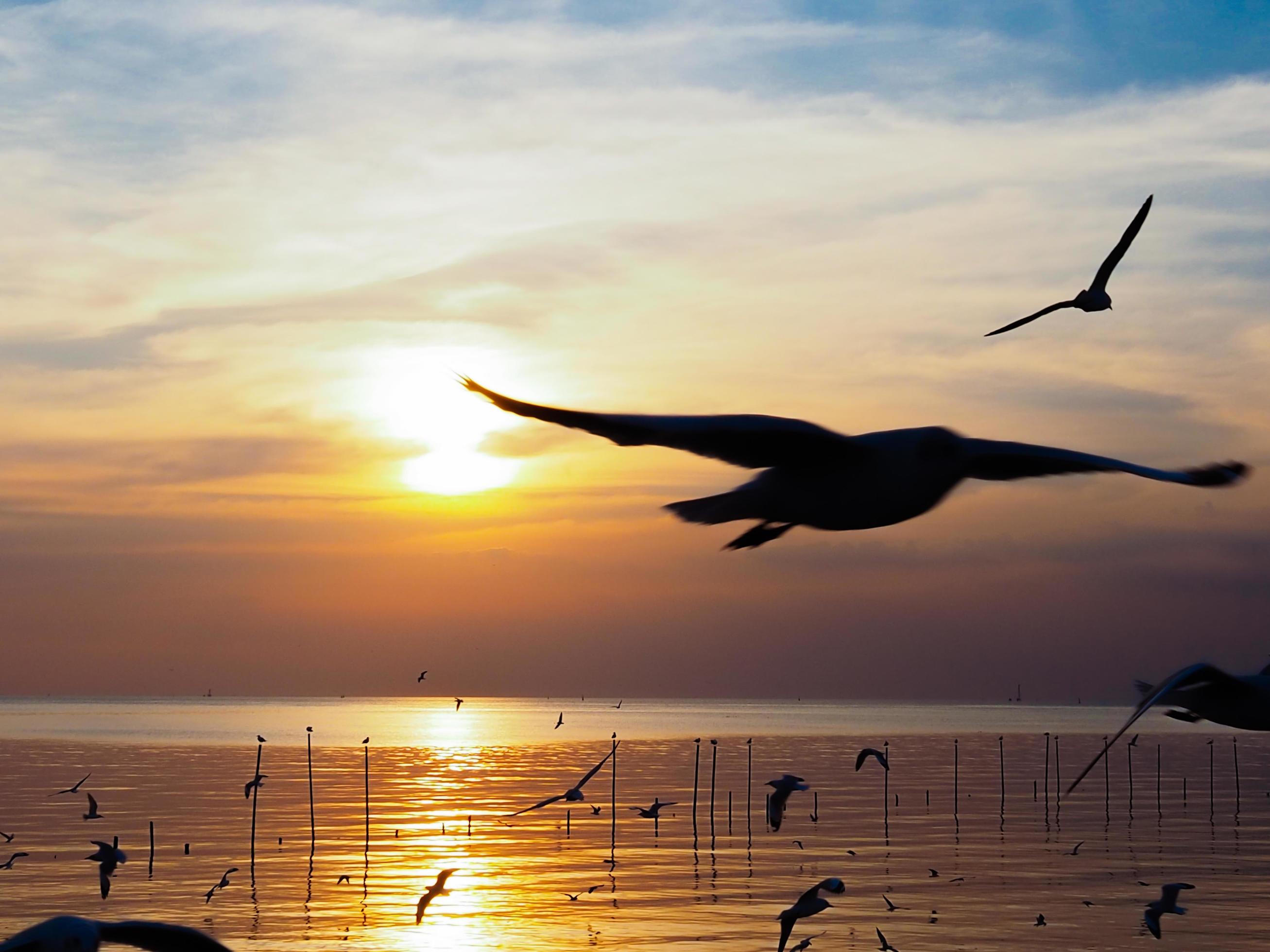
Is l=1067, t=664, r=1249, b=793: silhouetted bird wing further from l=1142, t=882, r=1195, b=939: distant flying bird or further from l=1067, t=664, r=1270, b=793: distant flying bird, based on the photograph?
l=1142, t=882, r=1195, b=939: distant flying bird

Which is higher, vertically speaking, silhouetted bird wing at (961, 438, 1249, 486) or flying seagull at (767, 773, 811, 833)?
silhouetted bird wing at (961, 438, 1249, 486)

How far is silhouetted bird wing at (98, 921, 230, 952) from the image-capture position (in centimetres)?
595

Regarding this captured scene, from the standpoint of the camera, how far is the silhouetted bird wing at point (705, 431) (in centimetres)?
688

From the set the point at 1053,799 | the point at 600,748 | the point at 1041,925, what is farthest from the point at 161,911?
the point at 600,748

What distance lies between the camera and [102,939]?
6.12 metres

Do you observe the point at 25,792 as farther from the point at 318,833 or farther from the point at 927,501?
the point at 927,501

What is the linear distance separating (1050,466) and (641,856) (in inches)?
2803

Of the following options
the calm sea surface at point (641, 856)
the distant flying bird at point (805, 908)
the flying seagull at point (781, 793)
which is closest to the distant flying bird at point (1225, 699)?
the distant flying bird at point (805, 908)

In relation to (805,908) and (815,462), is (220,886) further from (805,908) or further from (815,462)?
(815,462)

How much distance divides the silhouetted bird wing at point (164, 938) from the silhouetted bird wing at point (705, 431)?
273cm

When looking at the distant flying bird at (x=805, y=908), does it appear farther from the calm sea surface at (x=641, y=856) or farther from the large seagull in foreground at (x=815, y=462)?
the calm sea surface at (x=641, y=856)

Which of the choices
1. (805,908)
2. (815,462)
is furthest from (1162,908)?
(815,462)

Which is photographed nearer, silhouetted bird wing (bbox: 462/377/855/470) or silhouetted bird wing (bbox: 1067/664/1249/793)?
silhouetted bird wing (bbox: 462/377/855/470)

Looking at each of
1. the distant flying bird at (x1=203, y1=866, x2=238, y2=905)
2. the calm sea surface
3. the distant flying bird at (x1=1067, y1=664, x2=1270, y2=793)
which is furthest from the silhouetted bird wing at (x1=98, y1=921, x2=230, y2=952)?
the distant flying bird at (x1=203, y1=866, x2=238, y2=905)
